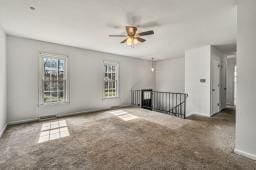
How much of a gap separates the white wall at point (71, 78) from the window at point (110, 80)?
249mm

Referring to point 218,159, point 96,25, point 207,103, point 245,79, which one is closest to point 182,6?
point 245,79

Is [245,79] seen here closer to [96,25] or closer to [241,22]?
[241,22]

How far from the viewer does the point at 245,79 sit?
216 centimetres

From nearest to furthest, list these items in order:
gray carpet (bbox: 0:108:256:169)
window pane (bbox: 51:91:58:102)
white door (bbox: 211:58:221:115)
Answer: gray carpet (bbox: 0:108:256:169), window pane (bbox: 51:91:58:102), white door (bbox: 211:58:221:115)

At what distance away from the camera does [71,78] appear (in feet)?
16.1

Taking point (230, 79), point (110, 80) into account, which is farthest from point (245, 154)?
point (230, 79)

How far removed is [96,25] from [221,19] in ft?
9.28

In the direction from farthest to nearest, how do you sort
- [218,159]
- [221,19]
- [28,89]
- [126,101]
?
[126,101] → [28,89] → [221,19] → [218,159]

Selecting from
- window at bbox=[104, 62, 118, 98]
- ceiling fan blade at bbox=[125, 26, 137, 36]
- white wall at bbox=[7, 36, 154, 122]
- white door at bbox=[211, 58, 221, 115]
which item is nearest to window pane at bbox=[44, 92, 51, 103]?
white wall at bbox=[7, 36, 154, 122]

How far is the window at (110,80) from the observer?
5.99m

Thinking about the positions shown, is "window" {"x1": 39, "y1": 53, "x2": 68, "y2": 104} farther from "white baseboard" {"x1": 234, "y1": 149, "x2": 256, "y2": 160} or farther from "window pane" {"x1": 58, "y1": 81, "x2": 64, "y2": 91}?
"white baseboard" {"x1": 234, "y1": 149, "x2": 256, "y2": 160}

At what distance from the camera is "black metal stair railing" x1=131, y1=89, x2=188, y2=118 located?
6.82 m

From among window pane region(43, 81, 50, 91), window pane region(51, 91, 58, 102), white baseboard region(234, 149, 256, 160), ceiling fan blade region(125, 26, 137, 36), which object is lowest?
white baseboard region(234, 149, 256, 160)

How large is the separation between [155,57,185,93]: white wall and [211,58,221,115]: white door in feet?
6.03
